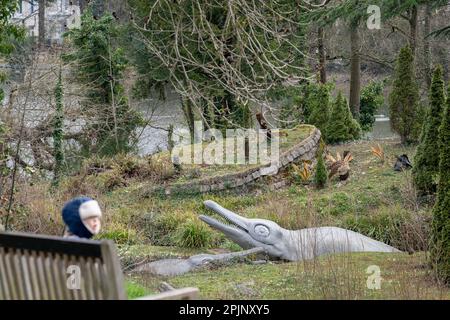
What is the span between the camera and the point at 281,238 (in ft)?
35.1

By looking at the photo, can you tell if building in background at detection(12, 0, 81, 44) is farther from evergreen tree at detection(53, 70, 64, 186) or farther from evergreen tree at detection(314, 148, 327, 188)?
evergreen tree at detection(314, 148, 327, 188)

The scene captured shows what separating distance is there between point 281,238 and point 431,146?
11.3 ft

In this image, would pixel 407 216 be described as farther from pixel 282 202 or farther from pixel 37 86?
pixel 37 86

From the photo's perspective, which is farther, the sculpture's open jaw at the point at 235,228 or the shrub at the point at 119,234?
the shrub at the point at 119,234

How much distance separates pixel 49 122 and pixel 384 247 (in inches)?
406

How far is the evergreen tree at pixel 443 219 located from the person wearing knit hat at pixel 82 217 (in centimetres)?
439

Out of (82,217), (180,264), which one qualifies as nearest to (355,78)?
(180,264)

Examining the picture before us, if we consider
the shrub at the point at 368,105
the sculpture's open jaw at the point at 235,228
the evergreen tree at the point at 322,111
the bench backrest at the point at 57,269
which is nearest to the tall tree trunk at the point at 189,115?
the evergreen tree at the point at 322,111

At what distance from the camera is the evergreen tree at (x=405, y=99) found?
18344mm

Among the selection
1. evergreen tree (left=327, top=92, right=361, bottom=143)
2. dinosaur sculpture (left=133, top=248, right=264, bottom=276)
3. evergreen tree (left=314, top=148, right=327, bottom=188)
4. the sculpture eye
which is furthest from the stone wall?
dinosaur sculpture (left=133, top=248, right=264, bottom=276)

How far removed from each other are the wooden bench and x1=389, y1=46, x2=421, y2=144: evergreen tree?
50.0 ft

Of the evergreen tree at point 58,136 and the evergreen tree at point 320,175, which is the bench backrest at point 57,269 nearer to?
the evergreen tree at point 320,175
